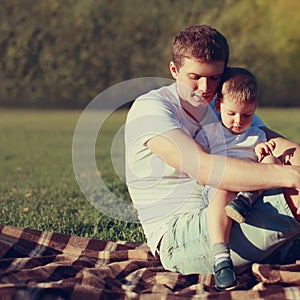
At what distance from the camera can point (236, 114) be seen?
3.66 m

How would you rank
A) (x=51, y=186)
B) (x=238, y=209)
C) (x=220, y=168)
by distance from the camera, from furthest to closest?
(x=51, y=186) → (x=220, y=168) → (x=238, y=209)

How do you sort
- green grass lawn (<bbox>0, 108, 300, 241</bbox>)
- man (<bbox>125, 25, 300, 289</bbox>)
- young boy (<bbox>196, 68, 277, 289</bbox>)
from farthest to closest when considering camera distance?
1. green grass lawn (<bbox>0, 108, 300, 241</bbox>)
2. young boy (<bbox>196, 68, 277, 289</bbox>)
3. man (<bbox>125, 25, 300, 289</bbox>)

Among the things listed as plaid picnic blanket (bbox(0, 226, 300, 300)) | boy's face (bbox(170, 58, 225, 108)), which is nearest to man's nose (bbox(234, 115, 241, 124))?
boy's face (bbox(170, 58, 225, 108))

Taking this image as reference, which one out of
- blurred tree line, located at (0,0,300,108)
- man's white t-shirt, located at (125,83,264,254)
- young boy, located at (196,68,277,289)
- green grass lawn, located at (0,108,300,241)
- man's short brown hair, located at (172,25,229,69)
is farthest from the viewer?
blurred tree line, located at (0,0,300,108)

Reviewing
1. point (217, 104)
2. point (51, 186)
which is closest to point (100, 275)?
point (217, 104)

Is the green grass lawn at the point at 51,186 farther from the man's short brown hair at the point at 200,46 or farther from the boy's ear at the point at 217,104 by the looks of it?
the man's short brown hair at the point at 200,46

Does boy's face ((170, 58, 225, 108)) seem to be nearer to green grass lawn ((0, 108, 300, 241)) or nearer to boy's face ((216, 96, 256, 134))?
boy's face ((216, 96, 256, 134))

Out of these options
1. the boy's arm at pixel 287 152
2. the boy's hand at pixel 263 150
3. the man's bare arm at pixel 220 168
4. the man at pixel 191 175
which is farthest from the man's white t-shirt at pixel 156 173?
the boy's arm at pixel 287 152

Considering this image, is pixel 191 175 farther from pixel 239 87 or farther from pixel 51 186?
pixel 51 186

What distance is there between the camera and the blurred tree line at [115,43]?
22.1m

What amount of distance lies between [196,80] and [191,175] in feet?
1.86

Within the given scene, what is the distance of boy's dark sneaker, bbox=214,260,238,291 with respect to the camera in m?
3.02

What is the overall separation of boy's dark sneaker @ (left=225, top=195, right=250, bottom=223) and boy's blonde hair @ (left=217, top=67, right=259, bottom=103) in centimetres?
75

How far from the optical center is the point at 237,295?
2.91m
